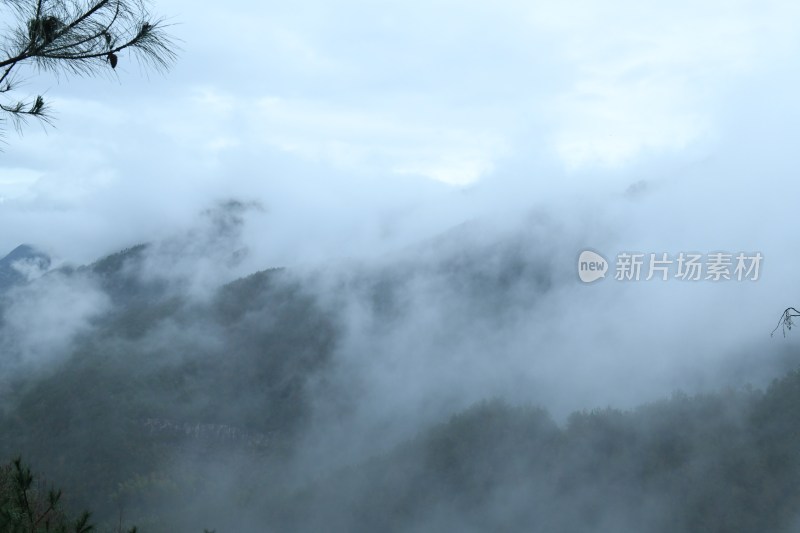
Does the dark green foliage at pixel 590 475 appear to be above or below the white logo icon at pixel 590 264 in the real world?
below

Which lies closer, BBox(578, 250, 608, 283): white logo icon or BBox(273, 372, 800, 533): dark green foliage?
BBox(578, 250, 608, 283): white logo icon

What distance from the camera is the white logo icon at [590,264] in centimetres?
4513

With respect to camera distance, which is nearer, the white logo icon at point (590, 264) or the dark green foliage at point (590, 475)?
the white logo icon at point (590, 264)

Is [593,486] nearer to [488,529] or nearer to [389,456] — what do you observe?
[488,529]

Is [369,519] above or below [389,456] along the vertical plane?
below

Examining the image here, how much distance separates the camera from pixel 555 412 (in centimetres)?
16750

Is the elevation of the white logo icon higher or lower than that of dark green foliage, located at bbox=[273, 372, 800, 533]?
higher

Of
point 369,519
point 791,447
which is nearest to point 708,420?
point 791,447

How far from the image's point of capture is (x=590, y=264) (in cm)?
4684

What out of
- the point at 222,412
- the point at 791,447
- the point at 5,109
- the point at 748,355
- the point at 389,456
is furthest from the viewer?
the point at 222,412

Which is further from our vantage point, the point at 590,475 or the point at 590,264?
the point at 590,475

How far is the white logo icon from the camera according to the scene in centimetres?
4513

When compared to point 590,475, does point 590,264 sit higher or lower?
higher

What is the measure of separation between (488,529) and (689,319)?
356 ft
